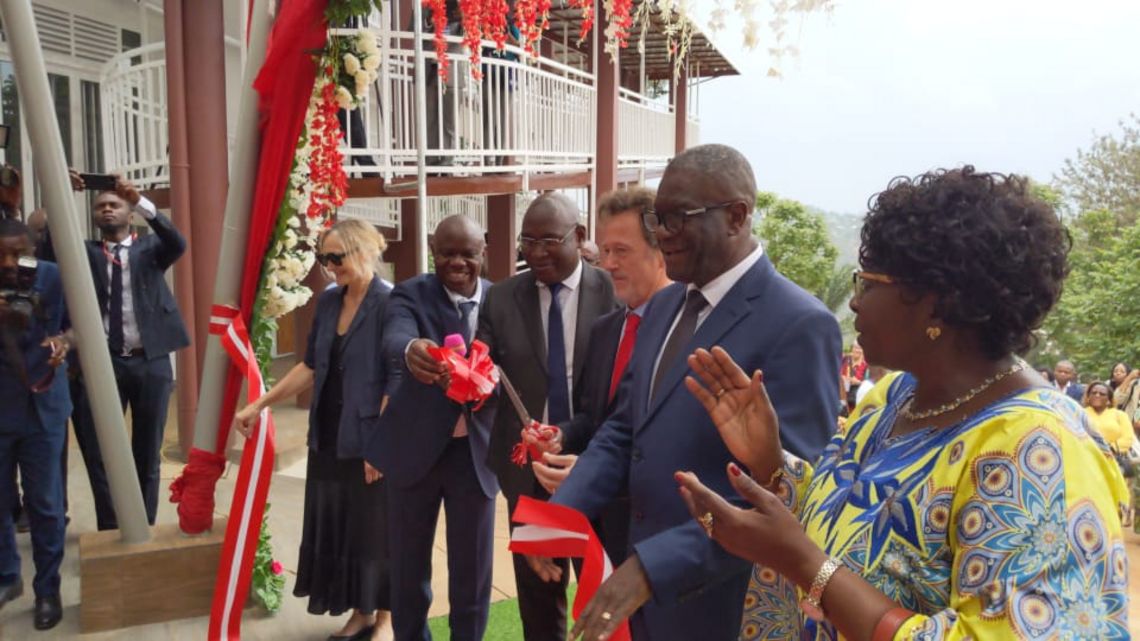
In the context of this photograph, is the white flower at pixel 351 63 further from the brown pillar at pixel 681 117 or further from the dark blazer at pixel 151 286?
the brown pillar at pixel 681 117

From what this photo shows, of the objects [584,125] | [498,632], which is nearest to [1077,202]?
[584,125]

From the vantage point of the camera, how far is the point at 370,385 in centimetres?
403

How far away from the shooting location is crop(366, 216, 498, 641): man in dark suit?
3.65 metres

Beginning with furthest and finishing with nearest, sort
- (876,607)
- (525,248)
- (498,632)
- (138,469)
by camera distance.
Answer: (138,469)
(498,632)
(525,248)
(876,607)

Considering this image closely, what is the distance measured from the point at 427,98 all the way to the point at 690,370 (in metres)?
7.43

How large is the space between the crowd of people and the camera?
72 millimetres

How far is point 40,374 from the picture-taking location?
13.5ft

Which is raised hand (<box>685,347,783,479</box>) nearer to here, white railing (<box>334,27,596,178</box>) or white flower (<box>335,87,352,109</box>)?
white flower (<box>335,87,352,109</box>)

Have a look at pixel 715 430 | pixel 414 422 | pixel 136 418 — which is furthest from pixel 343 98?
pixel 715 430

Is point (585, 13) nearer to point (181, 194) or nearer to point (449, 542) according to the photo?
point (181, 194)

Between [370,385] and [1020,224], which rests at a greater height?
[1020,224]

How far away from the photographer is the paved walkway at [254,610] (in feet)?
13.6

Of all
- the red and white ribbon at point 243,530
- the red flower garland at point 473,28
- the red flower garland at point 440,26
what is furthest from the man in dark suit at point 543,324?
the red flower garland at point 473,28

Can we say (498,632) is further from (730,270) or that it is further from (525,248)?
(730,270)
